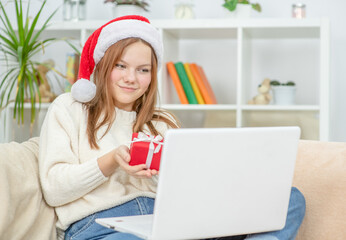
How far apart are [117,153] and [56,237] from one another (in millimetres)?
356

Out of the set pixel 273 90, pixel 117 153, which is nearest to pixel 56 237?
pixel 117 153

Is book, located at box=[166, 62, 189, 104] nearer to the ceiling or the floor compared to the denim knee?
nearer to the ceiling

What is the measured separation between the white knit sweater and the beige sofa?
0.05 m

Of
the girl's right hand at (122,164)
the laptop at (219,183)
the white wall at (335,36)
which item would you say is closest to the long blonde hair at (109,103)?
the girl's right hand at (122,164)

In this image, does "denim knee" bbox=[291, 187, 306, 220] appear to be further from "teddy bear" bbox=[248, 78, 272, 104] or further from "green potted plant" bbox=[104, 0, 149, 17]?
"green potted plant" bbox=[104, 0, 149, 17]

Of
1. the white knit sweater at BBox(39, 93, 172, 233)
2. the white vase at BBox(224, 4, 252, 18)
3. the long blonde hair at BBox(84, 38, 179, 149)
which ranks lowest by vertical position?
the white knit sweater at BBox(39, 93, 172, 233)

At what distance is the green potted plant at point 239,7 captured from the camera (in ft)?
9.34

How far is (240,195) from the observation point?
4.05 feet

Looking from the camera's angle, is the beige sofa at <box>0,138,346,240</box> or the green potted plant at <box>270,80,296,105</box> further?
the green potted plant at <box>270,80,296,105</box>

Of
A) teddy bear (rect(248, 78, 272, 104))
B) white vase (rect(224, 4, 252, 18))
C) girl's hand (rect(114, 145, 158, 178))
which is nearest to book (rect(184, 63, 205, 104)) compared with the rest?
teddy bear (rect(248, 78, 272, 104))

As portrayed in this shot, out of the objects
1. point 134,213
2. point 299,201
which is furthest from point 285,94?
point 134,213

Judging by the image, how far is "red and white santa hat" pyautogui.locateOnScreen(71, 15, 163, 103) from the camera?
5.35ft

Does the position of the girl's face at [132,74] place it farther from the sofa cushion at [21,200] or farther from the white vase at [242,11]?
the white vase at [242,11]

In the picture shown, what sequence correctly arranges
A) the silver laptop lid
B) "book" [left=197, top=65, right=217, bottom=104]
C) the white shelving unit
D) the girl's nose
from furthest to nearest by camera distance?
"book" [left=197, top=65, right=217, bottom=104]
the white shelving unit
the girl's nose
the silver laptop lid
